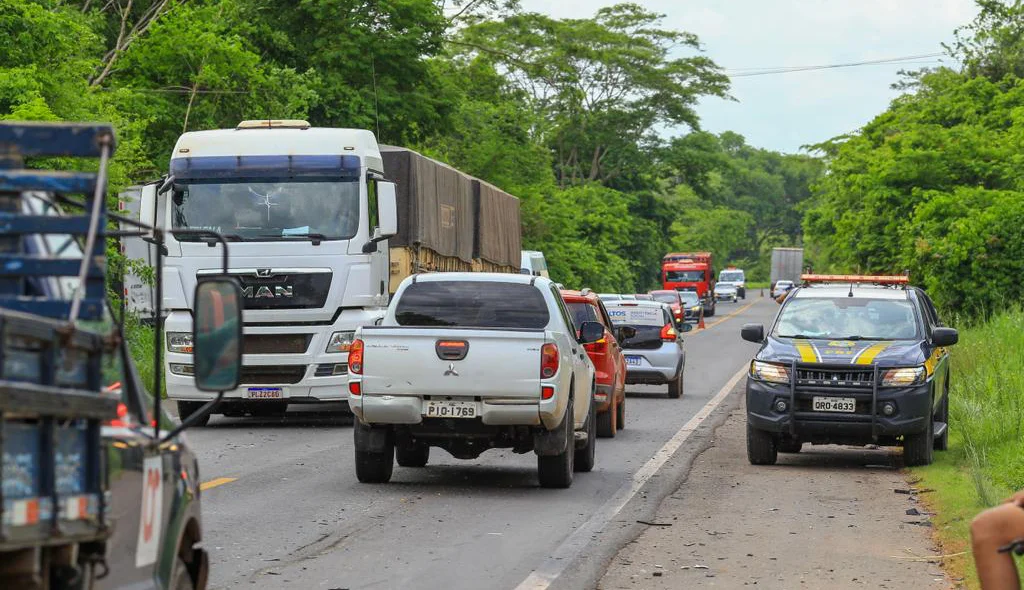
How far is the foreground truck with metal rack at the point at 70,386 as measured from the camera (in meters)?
3.93

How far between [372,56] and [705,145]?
41.4 meters

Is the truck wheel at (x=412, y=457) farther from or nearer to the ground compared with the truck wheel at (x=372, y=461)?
nearer to the ground

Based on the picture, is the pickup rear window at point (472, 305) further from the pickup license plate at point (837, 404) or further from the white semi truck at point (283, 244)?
the white semi truck at point (283, 244)

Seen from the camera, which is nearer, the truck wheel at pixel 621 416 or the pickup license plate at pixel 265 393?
the pickup license plate at pixel 265 393

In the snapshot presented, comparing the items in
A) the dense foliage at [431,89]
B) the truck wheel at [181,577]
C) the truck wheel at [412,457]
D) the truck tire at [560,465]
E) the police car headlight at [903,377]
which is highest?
the dense foliage at [431,89]

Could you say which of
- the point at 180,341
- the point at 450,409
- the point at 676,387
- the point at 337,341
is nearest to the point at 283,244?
the point at 337,341

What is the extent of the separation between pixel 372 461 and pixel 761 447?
14.0 feet

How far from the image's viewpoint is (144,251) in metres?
28.7

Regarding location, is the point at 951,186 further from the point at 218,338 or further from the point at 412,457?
the point at 218,338

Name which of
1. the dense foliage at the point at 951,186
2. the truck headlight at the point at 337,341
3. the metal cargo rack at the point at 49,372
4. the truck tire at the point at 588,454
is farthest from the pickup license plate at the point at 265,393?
the dense foliage at the point at 951,186

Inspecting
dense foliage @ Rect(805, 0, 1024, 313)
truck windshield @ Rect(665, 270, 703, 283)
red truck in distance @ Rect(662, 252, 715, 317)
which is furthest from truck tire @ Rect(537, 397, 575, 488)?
truck windshield @ Rect(665, 270, 703, 283)

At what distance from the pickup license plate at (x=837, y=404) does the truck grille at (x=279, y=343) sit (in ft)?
20.6

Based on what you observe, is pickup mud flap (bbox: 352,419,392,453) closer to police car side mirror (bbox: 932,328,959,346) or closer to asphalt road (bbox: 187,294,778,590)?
asphalt road (bbox: 187,294,778,590)

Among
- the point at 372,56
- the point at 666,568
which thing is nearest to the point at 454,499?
the point at 666,568
